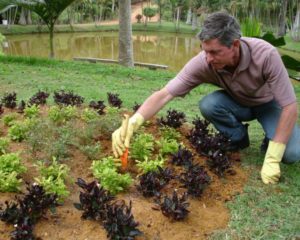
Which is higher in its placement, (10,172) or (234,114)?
(234,114)

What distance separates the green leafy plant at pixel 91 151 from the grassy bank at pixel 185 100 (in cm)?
125

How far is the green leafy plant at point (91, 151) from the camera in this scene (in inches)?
149

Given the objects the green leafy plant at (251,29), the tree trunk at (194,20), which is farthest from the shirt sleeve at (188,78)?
the tree trunk at (194,20)

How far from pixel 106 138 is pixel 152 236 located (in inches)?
64.0

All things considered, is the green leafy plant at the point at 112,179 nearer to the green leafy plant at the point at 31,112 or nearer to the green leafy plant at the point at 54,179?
the green leafy plant at the point at 54,179

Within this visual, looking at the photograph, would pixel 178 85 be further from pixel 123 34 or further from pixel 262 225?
pixel 123 34

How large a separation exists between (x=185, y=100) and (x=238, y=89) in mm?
3446

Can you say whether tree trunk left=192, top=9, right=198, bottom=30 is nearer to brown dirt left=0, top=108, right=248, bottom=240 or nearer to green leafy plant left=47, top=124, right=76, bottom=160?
green leafy plant left=47, top=124, right=76, bottom=160

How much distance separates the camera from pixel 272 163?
142 inches

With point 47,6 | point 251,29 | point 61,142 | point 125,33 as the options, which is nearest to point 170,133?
point 61,142

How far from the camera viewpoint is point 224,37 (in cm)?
324

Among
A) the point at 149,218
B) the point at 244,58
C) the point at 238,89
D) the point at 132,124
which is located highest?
the point at 244,58

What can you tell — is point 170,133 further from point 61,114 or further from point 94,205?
point 94,205

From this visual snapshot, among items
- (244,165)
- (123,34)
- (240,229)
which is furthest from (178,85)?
(123,34)
